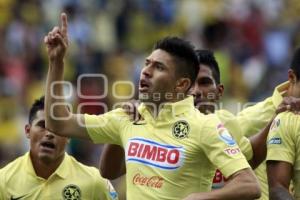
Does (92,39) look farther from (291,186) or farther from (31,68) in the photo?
(291,186)

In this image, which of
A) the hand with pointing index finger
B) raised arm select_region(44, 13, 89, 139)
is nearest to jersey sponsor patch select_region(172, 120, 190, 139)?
raised arm select_region(44, 13, 89, 139)

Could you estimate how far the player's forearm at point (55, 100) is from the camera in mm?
8297

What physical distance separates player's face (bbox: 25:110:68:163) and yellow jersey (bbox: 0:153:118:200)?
10 centimetres

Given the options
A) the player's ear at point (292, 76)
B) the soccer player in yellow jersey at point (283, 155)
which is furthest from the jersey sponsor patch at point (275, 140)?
the player's ear at point (292, 76)

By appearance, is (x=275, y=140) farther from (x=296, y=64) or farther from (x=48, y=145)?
(x=48, y=145)

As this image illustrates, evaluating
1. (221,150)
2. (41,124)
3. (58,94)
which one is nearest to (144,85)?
(58,94)

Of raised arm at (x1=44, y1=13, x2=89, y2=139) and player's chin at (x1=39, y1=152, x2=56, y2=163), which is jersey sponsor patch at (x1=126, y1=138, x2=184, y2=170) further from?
player's chin at (x1=39, y1=152, x2=56, y2=163)

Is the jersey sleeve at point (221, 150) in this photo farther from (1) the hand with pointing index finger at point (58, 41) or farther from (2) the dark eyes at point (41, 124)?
(2) the dark eyes at point (41, 124)

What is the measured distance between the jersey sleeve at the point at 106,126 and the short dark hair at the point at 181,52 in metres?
0.52

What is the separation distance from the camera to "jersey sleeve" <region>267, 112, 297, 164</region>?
8.58m

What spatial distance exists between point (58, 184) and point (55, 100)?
1200 mm

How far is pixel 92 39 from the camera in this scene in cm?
1922

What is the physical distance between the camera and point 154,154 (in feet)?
26.8

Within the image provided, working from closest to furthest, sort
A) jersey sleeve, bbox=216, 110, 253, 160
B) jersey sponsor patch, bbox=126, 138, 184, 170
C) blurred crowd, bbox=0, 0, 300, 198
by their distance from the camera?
jersey sponsor patch, bbox=126, 138, 184, 170, jersey sleeve, bbox=216, 110, 253, 160, blurred crowd, bbox=0, 0, 300, 198
